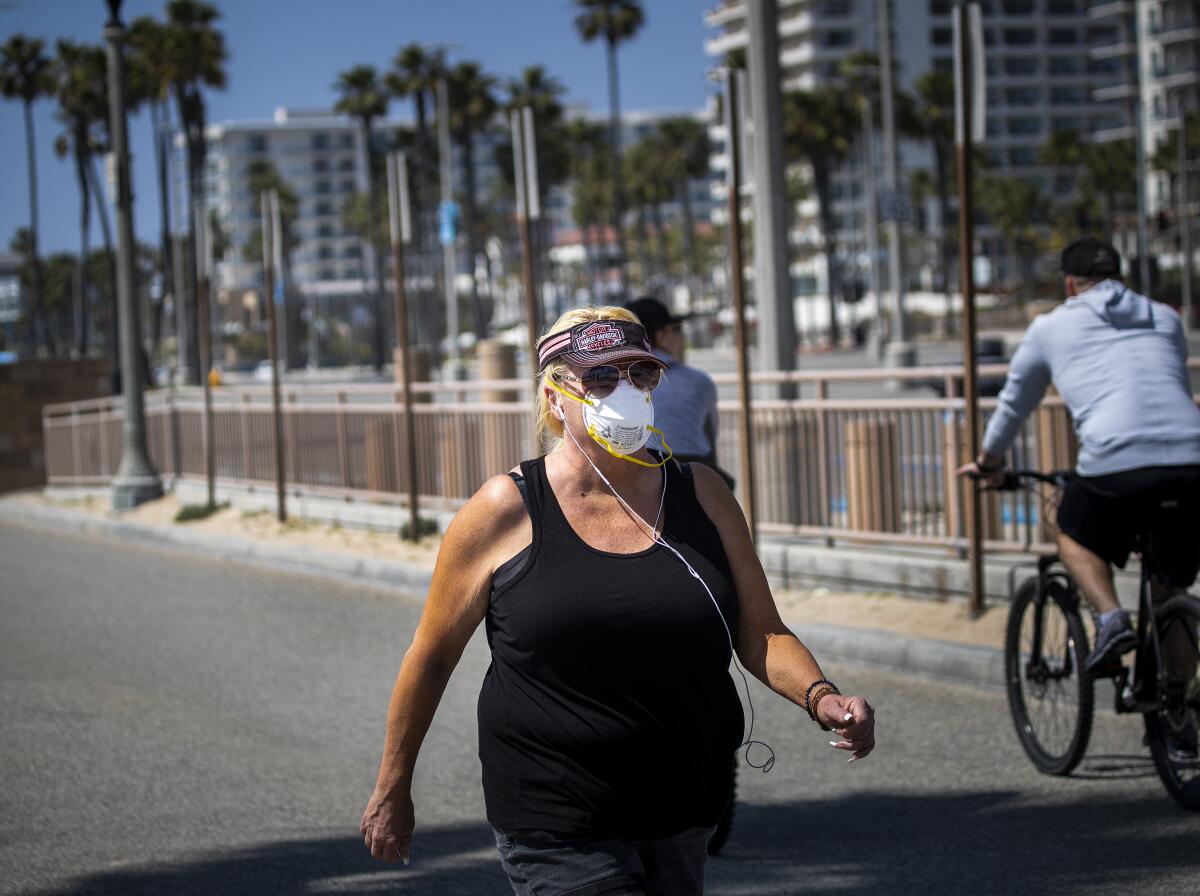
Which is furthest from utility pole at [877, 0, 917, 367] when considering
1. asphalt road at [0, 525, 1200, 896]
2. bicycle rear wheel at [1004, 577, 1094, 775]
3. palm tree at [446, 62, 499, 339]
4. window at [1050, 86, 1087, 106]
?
window at [1050, 86, 1087, 106]

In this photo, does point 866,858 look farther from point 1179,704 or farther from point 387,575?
point 387,575

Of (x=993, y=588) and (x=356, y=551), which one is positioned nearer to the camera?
(x=993, y=588)

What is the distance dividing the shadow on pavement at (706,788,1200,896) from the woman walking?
6.92 ft

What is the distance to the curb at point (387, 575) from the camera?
8.12 meters

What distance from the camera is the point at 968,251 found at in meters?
8.79

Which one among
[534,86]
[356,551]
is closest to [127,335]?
[356,551]

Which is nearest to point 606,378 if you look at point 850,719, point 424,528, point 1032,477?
→ point 850,719

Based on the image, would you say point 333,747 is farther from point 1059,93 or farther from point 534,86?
point 1059,93

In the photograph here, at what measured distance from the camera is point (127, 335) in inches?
741

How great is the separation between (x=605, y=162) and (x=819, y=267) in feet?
55.6

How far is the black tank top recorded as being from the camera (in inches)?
118

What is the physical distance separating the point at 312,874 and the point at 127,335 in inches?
572

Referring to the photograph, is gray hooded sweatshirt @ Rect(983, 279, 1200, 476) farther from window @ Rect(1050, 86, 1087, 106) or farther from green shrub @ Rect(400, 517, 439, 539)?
window @ Rect(1050, 86, 1087, 106)

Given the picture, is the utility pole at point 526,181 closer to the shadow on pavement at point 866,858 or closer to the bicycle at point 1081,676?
the bicycle at point 1081,676
